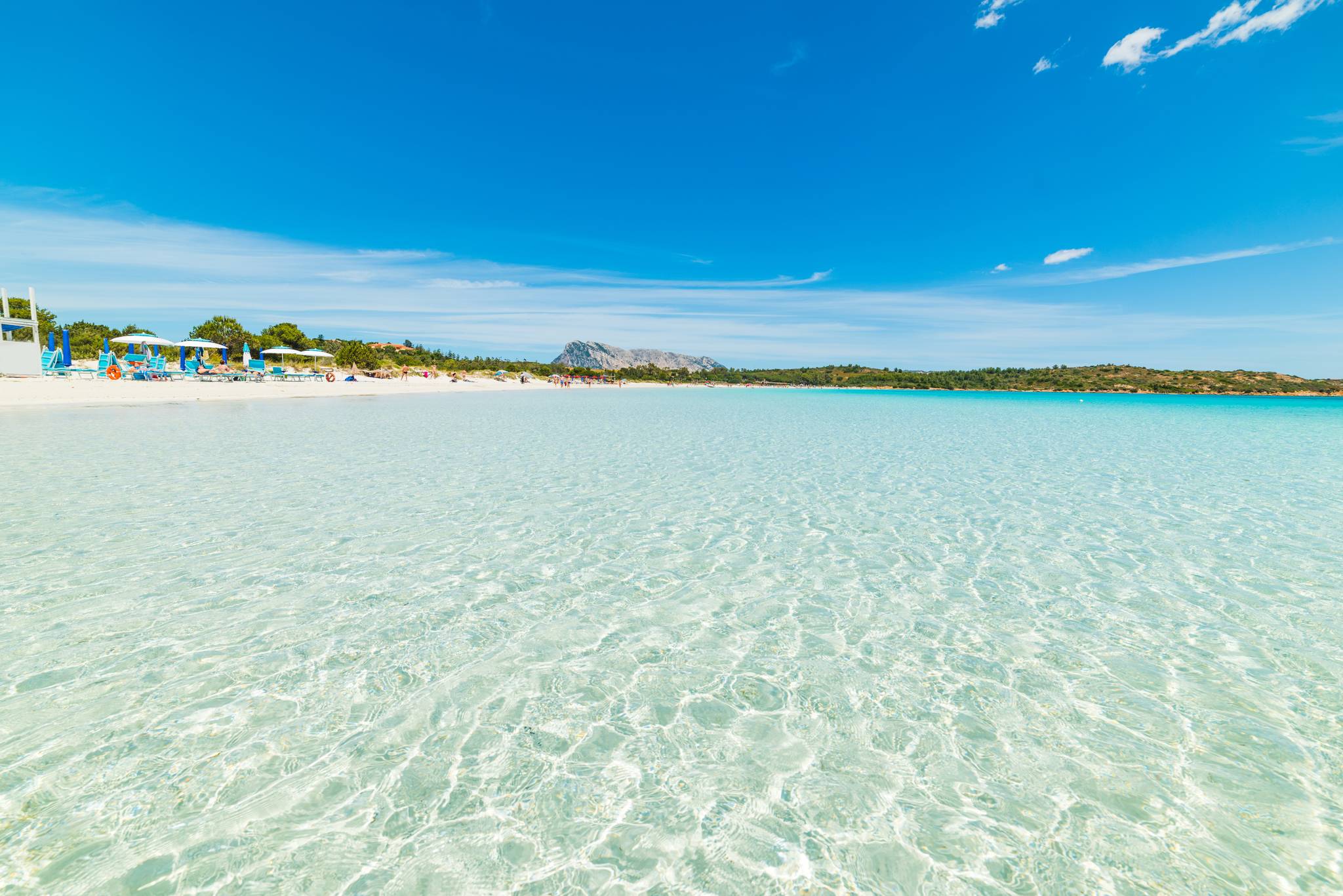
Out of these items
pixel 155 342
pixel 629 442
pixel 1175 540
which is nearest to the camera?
pixel 1175 540

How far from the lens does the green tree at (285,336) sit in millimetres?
63812

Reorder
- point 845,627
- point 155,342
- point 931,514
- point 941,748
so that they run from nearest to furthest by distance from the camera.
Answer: point 941,748 < point 845,627 < point 931,514 < point 155,342

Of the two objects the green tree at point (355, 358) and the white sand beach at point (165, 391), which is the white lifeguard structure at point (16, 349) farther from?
the green tree at point (355, 358)

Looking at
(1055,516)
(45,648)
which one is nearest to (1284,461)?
(1055,516)

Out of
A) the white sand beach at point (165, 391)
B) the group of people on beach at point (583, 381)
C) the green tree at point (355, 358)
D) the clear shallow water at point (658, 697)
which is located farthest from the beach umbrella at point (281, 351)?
the clear shallow water at point (658, 697)

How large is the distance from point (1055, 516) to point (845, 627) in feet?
21.3

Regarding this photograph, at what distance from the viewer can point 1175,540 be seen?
807 cm

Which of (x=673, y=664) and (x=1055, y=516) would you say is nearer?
(x=673, y=664)

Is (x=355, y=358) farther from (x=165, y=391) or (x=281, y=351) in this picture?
(x=165, y=391)

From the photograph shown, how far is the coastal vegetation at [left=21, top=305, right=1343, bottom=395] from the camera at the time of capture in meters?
63.5

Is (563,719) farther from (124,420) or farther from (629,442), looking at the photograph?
(124,420)

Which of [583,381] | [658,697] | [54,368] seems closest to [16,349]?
[54,368]

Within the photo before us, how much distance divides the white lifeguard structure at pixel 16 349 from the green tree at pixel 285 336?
2806 cm

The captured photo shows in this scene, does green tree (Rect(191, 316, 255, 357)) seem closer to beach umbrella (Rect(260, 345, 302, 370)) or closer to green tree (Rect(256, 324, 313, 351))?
green tree (Rect(256, 324, 313, 351))
